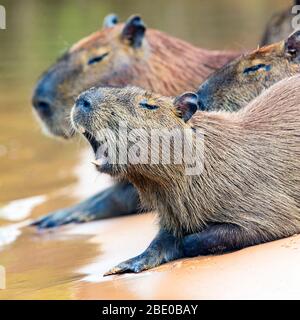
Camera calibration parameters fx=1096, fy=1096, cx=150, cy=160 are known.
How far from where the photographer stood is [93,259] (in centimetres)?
628

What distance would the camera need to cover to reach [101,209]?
7.88 metres

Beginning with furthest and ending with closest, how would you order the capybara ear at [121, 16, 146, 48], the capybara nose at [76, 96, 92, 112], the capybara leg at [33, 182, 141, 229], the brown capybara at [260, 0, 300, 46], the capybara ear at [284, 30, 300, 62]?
the brown capybara at [260, 0, 300, 46], the capybara ear at [121, 16, 146, 48], the capybara leg at [33, 182, 141, 229], the capybara ear at [284, 30, 300, 62], the capybara nose at [76, 96, 92, 112]

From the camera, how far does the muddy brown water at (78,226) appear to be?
4.97 metres

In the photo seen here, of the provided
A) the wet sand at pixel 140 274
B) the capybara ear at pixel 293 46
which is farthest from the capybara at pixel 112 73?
the capybara ear at pixel 293 46

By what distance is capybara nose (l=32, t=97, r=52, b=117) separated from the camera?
8.01 metres

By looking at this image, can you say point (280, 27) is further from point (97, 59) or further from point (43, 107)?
point (43, 107)

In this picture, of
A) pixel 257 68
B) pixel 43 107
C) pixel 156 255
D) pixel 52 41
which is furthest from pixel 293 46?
pixel 52 41

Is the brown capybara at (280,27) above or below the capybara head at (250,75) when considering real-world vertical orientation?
above

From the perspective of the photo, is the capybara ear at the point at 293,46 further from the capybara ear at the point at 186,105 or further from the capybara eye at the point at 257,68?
Result: the capybara ear at the point at 186,105

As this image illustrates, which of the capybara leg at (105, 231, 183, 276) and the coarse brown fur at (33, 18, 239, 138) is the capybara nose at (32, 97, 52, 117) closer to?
the coarse brown fur at (33, 18, 239, 138)

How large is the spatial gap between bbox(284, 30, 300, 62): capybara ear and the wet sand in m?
1.35

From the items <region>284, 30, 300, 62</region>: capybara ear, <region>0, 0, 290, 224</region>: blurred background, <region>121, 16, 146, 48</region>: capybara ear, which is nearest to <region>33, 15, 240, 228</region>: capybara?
<region>121, 16, 146, 48</region>: capybara ear

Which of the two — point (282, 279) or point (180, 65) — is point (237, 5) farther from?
point (282, 279)
